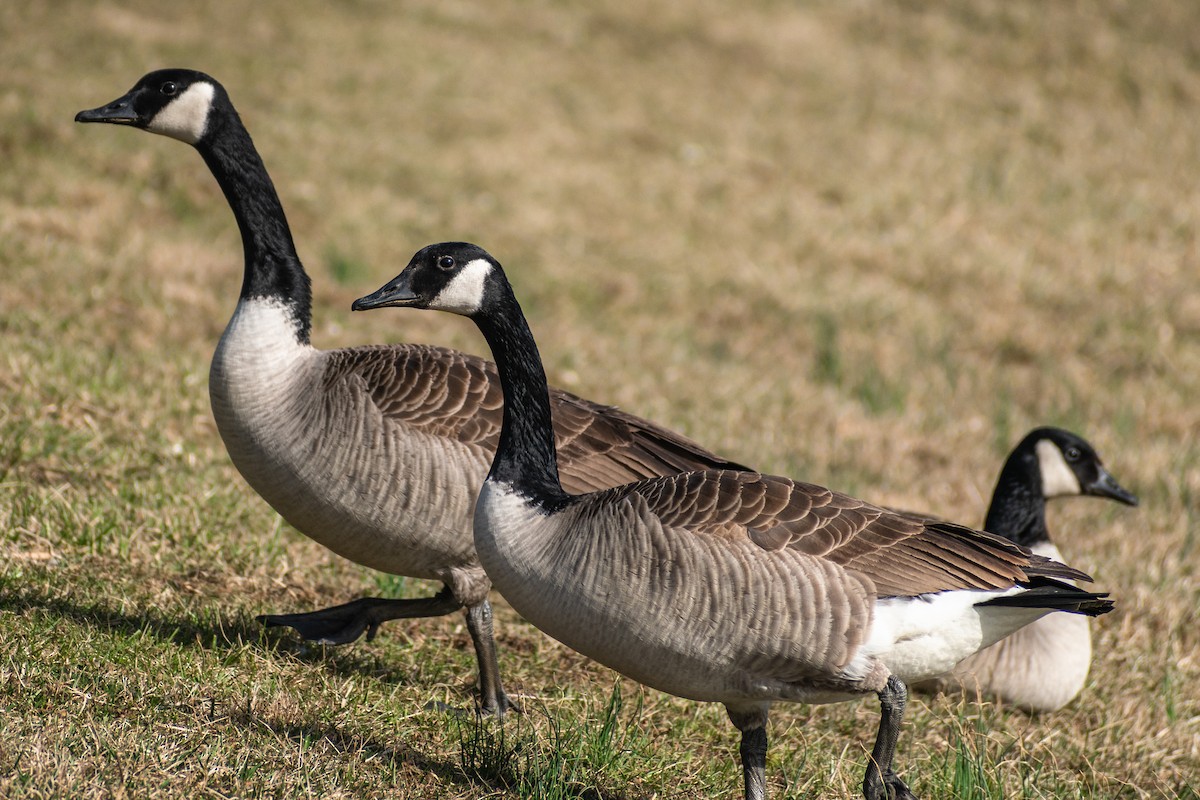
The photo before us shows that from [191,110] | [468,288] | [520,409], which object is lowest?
[520,409]

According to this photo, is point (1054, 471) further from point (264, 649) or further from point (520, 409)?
point (264, 649)

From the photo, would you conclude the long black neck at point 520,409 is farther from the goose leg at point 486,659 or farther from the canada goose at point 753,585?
the goose leg at point 486,659

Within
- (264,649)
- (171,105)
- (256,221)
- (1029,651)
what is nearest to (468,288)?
(256,221)

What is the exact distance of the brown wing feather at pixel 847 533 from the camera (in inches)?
148

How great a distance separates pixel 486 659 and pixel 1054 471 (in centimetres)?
349

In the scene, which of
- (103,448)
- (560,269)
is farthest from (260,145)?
(103,448)

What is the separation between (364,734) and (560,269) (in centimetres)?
737

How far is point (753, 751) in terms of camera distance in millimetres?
3990

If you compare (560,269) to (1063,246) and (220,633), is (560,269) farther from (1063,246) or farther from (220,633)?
(220,633)

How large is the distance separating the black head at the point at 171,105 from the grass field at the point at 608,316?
1.62 metres

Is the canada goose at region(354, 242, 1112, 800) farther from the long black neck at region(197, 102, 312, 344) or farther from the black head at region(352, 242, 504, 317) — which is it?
the long black neck at region(197, 102, 312, 344)

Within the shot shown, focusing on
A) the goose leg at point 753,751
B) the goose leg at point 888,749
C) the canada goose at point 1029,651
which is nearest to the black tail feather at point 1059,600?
the goose leg at point 888,749

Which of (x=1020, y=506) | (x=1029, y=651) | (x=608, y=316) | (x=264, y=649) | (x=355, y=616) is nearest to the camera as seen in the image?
(x=264, y=649)

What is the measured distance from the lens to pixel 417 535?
450cm
